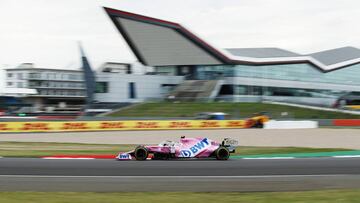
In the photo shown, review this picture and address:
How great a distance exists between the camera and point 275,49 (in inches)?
4035

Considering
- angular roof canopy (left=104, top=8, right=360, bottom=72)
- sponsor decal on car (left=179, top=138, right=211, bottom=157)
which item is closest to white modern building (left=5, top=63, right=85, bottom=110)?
angular roof canopy (left=104, top=8, right=360, bottom=72)

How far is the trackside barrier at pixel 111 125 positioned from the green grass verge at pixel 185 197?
27.6 m

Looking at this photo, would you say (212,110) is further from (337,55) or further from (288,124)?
(337,55)

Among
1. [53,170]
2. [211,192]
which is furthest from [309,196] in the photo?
[53,170]

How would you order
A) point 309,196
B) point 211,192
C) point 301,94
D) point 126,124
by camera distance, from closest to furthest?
point 309,196 < point 211,192 < point 126,124 < point 301,94

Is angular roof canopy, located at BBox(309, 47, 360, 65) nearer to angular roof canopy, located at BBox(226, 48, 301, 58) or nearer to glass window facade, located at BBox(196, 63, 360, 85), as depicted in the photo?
glass window facade, located at BBox(196, 63, 360, 85)

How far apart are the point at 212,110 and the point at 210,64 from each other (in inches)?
844

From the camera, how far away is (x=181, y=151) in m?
17.1

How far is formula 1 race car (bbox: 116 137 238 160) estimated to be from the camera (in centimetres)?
1700

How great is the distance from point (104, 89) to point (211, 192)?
70.8 m

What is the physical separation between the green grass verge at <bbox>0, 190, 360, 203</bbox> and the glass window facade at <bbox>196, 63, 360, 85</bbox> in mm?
76699

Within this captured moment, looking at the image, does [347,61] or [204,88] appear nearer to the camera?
[204,88]

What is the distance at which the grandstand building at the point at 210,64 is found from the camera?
83.6 metres

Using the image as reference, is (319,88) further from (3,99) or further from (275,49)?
(3,99)
